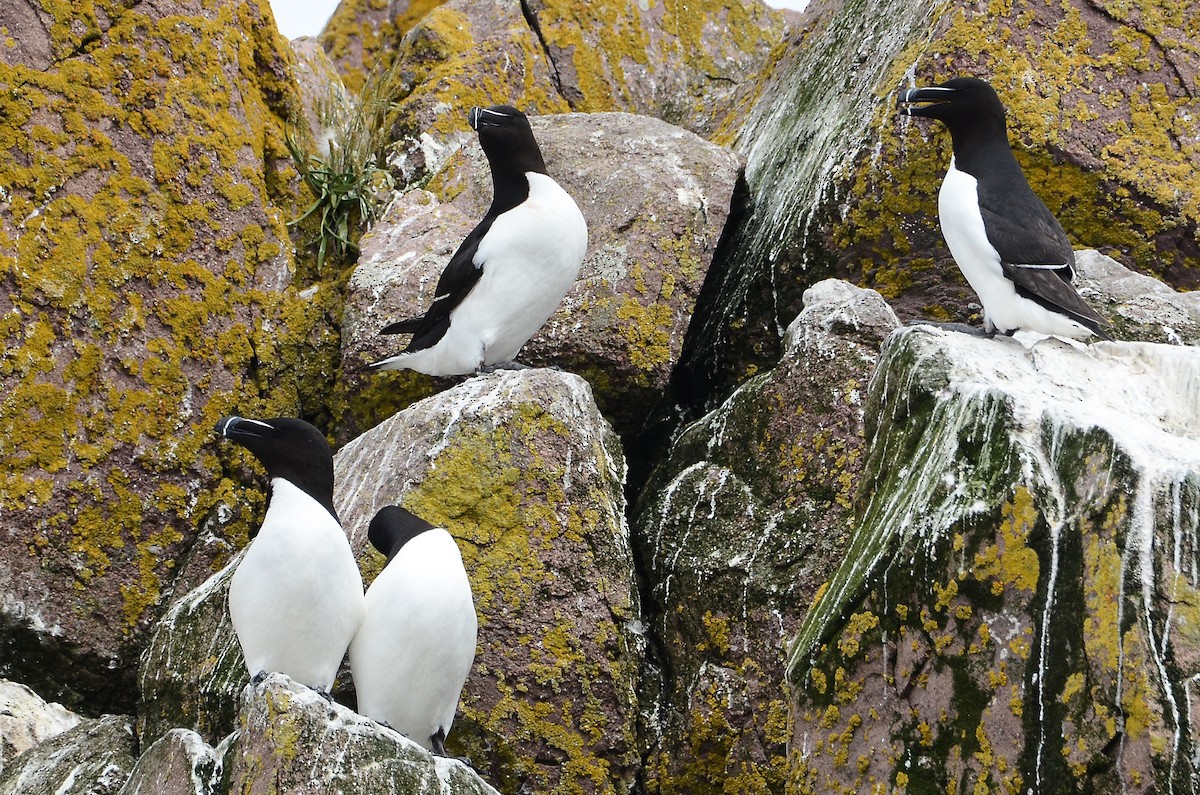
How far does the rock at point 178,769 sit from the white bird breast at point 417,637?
71 cm

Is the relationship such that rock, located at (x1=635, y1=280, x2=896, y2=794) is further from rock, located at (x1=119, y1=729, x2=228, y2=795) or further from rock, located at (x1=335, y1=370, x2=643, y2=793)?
rock, located at (x1=119, y1=729, x2=228, y2=795)

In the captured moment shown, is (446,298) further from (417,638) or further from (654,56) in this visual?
(654,56)

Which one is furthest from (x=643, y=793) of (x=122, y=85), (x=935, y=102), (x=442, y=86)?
(x=442, y=86)

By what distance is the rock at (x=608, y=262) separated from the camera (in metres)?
5.98

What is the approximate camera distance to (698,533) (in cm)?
524

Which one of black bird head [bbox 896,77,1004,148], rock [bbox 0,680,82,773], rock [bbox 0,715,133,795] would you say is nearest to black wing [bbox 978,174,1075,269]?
black bird head [bbox 896,77,1004,148]

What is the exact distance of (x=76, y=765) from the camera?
4570 mm

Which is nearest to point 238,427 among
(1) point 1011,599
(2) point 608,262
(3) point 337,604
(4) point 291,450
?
(4) point 291,450

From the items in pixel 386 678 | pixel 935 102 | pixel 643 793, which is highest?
pixel 935 102

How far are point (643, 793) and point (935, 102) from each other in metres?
3.00

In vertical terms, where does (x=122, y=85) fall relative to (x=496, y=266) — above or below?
above

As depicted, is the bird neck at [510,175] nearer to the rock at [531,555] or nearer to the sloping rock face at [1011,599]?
the rock at [531,555]

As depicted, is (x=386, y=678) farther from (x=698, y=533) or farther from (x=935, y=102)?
(x=935, y=102)

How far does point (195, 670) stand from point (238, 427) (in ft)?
3.38
